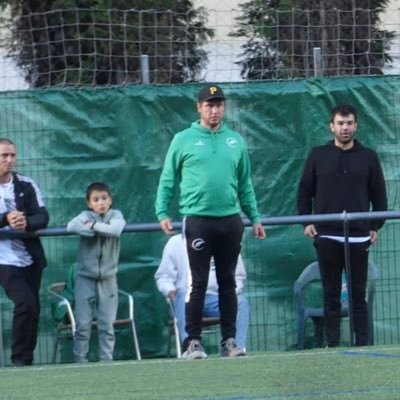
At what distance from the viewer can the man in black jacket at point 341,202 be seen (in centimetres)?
1073

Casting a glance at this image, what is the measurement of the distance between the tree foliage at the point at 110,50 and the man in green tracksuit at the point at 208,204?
7.01 ft

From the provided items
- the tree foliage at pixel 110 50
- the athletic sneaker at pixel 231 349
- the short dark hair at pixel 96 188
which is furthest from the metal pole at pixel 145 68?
the athletic sneaker at pixel 231 349

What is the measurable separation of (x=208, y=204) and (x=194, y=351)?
3.18 feet

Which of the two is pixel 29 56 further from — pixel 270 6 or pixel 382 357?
pixel 382 357

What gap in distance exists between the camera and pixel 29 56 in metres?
11.8

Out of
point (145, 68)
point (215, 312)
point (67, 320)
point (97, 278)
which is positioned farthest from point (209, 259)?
point (145, 68)

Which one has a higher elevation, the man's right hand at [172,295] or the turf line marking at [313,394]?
the man's right hand at [172,295]

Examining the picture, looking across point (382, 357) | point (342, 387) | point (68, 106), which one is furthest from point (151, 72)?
point (342, 387)

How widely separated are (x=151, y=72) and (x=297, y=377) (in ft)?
15.2

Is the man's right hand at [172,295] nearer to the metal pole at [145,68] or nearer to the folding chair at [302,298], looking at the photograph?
the folding chair at [302,298]

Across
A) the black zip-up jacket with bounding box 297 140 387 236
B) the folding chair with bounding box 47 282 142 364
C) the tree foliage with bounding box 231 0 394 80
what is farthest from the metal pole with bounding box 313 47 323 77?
the folding chair with bounding box 47 282 142 364

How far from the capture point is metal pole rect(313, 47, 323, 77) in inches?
460

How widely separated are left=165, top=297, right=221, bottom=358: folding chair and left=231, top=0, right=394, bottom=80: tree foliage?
2.14m

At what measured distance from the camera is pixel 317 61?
11789 mm
